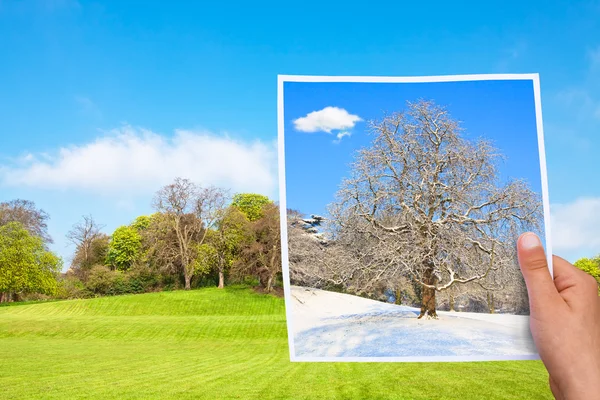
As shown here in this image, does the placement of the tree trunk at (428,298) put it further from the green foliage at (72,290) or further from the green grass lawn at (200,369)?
the green foliage at (72,290)

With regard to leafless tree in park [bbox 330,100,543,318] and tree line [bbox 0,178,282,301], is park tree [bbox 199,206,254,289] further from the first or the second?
leafless tree in park [bbox 330,100,543,318]

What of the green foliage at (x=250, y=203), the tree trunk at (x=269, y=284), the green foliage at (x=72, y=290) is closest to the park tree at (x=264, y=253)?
the tree trunk at (x=269, y=284)

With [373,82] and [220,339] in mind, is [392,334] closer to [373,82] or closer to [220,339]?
[373,82]

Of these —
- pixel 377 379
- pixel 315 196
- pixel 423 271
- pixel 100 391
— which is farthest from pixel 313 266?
pixel 100 391

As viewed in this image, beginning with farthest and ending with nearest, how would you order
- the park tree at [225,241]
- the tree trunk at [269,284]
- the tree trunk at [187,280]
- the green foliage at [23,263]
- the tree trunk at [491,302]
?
the tree trunk at [187,280] < the park tree at [225,241] < the tree trunk at [269,284] < the green foliage at [23,263] < the tree trunk at [491,302]

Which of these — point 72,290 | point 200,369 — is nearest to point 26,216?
point 72,290

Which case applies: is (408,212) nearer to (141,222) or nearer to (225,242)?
(225,242)
